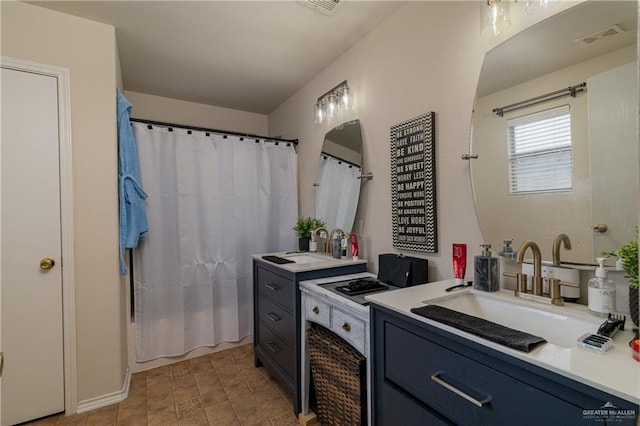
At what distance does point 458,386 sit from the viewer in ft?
2.93

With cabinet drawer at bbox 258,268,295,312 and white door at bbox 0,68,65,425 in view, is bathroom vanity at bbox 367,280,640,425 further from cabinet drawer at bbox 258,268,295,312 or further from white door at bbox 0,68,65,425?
white door at bbox 0,68,65,425

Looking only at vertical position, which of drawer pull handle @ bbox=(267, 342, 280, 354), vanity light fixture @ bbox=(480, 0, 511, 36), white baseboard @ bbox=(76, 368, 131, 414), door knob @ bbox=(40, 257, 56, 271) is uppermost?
vanity light fixture @ bbox=(480, 0, 511, 36)

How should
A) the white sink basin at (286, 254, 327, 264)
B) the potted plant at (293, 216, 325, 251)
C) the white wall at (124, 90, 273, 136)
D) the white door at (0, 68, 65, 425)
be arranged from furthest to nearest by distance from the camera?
the white wall at (124, 90, 273, 136)
the potted plant at (293, 216, 325, 251)
the white sink basin at (286, 254, 327, 264)
the white door at (0, 68, 65, 425)

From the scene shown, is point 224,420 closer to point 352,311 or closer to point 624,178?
point 352,311

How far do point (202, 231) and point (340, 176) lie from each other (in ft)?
4.42

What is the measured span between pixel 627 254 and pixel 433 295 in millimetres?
638

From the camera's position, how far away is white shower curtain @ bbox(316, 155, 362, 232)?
223cm

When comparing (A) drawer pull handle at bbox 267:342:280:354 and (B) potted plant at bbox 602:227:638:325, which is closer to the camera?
(B) potted plant at bbox 602:227:638:325

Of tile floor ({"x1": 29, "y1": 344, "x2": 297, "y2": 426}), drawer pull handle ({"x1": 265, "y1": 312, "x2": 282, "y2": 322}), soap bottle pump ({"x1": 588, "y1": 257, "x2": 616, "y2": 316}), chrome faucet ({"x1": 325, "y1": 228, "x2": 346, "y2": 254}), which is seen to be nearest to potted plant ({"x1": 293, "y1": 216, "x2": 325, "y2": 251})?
chrome faucet ({"x1": 325, "y1": 228, "x2": 346, "y2": 254})

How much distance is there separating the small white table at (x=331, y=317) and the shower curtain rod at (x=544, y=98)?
1083 mm

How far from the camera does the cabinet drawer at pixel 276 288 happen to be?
1.88 meters

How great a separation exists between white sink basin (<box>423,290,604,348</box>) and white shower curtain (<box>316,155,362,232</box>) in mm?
1077

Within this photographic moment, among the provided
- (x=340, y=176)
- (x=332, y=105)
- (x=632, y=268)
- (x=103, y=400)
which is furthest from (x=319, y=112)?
(x=103, y=400)

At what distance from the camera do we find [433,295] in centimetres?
128
